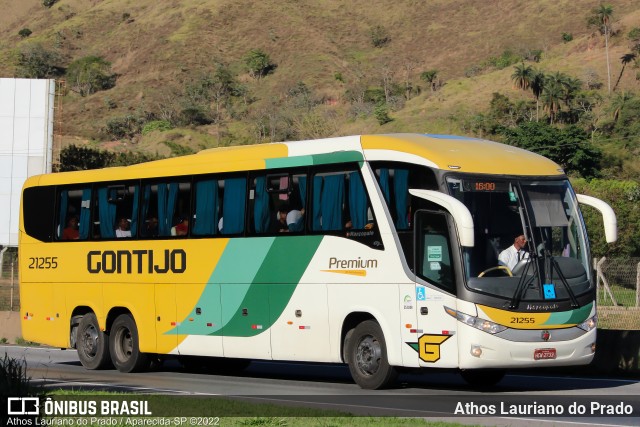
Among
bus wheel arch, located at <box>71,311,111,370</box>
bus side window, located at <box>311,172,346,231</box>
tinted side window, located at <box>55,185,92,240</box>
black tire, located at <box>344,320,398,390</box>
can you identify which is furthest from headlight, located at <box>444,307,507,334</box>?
tinted side window, located at <box>55,185,92,240</box>

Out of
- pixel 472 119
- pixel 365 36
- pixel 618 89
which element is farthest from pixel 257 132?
pixel 365 36

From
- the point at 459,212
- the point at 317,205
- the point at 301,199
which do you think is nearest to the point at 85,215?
the point at 301,199

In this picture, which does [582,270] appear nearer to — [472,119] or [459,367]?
[459,367]

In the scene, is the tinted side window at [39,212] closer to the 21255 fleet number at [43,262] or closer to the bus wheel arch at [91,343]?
the 21255 fleet number at [43,262]

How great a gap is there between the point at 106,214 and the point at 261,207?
4524 mm

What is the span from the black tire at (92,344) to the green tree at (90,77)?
144907 mm

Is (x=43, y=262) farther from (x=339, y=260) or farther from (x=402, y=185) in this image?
(x=402, y=185)

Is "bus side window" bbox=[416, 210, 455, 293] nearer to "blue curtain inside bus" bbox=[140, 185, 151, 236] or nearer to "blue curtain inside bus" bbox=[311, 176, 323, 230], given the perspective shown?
"blue curtain inside bus" bbox=[311, 176, 323, 230]

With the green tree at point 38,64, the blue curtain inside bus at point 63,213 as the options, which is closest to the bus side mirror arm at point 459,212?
the blue curtain inside bus at point 63,213

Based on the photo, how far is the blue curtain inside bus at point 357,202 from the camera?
18672mm

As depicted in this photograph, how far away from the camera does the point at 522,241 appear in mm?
17516

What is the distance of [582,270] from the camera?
18078 millimetres

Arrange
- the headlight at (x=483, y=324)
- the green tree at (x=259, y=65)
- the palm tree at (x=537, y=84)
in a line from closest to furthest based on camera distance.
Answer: the headlight at (x=483, y=324), the palm tree at (x=537, y=84), the green tree at (x=259, y=65)

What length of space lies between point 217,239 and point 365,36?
160 m
